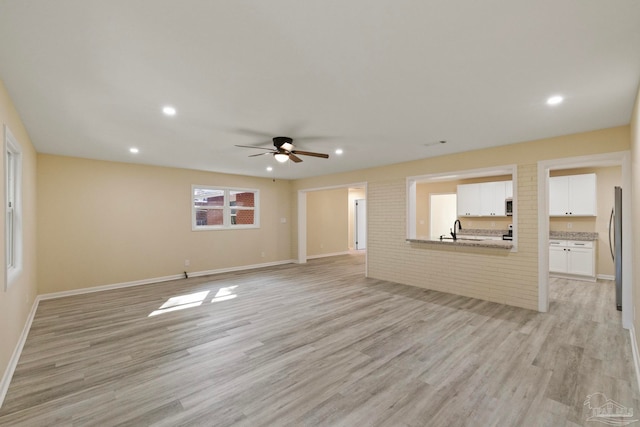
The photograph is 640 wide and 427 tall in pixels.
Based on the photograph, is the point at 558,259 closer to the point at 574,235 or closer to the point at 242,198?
the point at 574,235

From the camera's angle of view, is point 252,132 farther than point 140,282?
No

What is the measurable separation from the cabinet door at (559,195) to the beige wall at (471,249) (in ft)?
9.21

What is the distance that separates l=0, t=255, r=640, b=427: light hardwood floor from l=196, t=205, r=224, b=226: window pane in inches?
107

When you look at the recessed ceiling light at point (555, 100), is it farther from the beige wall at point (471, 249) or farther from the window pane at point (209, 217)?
the window pane at point (209, 217)

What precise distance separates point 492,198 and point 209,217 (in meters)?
7.20

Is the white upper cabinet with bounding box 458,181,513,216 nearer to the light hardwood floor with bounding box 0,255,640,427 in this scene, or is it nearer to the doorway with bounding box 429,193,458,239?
the doorway with bounding box 429,193,458,239

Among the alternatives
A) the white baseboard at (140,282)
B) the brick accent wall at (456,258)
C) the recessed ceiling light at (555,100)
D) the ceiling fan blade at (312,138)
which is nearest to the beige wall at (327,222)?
the white baseboard at (140,282)

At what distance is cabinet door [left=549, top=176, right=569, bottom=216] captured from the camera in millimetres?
6195

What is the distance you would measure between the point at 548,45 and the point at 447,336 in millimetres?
2966

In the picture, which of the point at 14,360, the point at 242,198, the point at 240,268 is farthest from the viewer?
the point at 242,198

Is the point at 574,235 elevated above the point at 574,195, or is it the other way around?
the point at 574,195

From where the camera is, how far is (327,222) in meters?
9.95

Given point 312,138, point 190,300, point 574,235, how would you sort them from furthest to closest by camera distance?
1. point 574,235
2. point 190,300
3. point 312,138

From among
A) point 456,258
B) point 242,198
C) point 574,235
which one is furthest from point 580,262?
point 242,198
